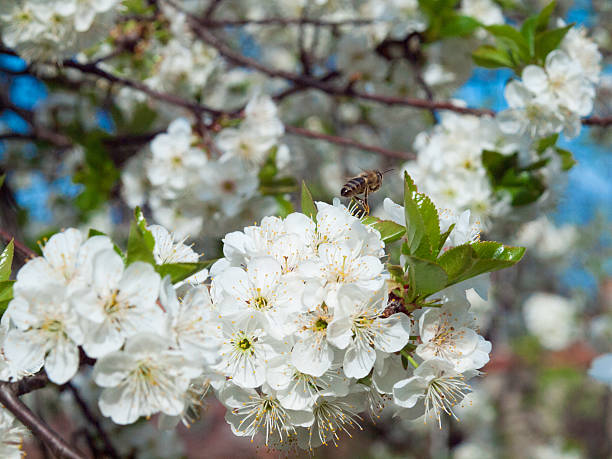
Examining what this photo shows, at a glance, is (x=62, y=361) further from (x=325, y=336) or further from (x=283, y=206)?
(x=283, y=206)

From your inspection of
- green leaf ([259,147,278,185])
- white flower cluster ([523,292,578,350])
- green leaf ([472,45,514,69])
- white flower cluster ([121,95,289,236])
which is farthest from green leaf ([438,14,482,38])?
white flower cluster ([523,292,578,350])

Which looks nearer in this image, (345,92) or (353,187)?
(353,187)

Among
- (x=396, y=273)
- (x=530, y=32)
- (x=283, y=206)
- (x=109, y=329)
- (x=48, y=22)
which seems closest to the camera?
(x=109, y=329)

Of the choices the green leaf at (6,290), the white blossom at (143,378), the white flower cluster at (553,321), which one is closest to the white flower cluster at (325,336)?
the white blossom at (143,378)

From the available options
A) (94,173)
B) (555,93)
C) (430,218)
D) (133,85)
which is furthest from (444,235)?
(94,173)

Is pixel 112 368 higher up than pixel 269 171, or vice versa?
pixel 112 368

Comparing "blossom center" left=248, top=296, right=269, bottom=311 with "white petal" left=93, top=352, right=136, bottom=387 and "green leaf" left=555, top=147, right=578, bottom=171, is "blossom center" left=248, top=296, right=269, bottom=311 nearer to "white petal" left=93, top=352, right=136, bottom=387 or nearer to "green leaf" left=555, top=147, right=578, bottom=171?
"white petal" left=93, top=352, right=136, bottom=387

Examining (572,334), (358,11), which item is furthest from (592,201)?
(358,11)
